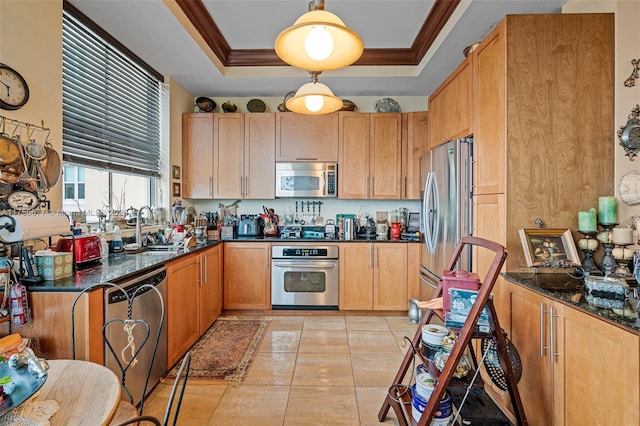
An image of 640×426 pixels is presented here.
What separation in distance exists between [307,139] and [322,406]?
2.90m

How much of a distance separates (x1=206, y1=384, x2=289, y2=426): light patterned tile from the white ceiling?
111 inches

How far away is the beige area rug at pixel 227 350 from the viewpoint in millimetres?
2496

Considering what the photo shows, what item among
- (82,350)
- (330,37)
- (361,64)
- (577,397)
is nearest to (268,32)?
(361,64)

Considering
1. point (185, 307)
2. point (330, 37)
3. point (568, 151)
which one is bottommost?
point (185, 307)

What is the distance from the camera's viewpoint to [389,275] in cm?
381

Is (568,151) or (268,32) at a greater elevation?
(268,32)

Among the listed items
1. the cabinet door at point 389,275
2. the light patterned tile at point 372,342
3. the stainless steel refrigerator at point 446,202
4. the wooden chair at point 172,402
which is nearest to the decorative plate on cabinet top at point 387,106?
the stainless steel refrigerator at point 446,202

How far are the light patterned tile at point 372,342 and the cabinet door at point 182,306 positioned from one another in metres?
1.42

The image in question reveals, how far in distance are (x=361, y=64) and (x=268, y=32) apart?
1.06 m

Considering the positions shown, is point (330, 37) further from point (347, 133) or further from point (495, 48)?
point (347, 133)

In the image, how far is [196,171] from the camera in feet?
13.5

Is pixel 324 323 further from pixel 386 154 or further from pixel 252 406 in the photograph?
pixel 386 154

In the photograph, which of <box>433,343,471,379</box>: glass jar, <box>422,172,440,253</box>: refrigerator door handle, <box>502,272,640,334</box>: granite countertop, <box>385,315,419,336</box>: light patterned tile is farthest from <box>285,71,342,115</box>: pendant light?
<box>385,315,419,336</box>: light patterned tile

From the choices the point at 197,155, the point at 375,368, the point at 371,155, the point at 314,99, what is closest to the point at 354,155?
the point at 371,155
